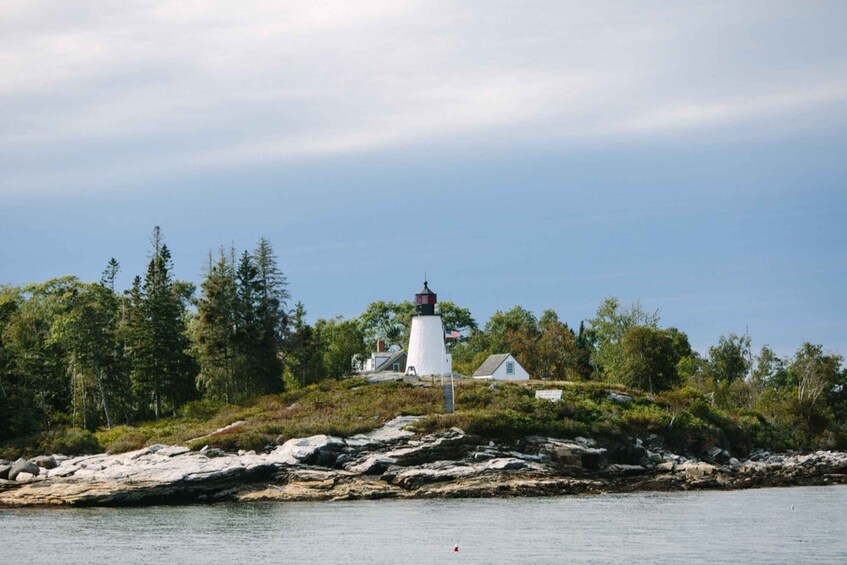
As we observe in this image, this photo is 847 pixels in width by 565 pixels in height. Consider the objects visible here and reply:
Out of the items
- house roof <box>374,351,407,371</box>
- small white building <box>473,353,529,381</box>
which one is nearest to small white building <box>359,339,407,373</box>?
house roof <box>374,351,407,371</box>

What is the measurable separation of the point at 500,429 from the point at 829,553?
2306cm

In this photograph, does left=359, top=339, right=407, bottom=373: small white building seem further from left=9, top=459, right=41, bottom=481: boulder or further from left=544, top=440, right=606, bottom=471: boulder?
left=9, top=459, right=41, bottom=481: boulder

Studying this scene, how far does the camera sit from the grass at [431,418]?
172 feet

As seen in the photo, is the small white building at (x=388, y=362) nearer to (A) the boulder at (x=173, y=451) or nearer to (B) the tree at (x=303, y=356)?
(B) the tree at (x=303, y=356)

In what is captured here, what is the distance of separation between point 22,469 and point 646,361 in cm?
4014

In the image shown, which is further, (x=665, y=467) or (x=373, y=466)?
(x=665, y=467)

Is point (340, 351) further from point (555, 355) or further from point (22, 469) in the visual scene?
point (22, 469)

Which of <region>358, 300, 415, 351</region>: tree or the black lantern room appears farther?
<region>358, 300, 415, 351</region>: tree

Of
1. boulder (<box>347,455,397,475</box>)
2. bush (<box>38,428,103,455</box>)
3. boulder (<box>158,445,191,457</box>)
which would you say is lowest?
boulder (<box>347,455,397,475</box>)

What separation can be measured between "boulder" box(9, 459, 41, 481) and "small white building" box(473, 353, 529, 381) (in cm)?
3295

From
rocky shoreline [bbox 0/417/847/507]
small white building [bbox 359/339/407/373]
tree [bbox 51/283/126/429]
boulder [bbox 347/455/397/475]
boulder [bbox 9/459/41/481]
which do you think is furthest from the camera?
small white building [bbox 359/339/407/373]

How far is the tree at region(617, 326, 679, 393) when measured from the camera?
2827 inches

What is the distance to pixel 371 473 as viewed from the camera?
48375 millimetres

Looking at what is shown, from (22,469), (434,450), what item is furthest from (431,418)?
(22,469)
